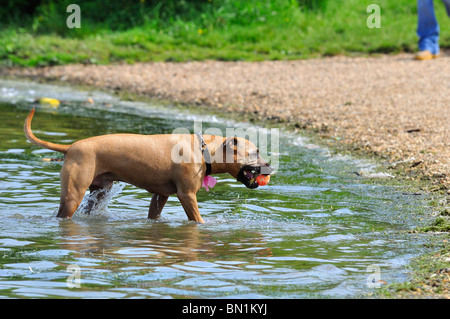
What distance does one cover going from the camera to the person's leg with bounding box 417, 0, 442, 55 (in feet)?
57.9

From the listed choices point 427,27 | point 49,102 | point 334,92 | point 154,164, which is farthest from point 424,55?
point 154,164

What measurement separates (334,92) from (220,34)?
6.36 metres

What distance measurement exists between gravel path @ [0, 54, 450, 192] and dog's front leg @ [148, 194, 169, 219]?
3.19 metres

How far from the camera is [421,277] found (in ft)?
17.0

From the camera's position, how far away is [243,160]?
706 cm

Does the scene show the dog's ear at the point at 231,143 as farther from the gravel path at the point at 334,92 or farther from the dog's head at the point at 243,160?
the gravel path at the point at 334,92

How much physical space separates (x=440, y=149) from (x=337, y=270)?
4669 millimetres

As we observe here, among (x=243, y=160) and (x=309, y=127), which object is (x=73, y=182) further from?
(x=309, y=127)

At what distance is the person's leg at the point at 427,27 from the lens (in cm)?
1766

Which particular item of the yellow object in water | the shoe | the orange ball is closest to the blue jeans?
the shoe

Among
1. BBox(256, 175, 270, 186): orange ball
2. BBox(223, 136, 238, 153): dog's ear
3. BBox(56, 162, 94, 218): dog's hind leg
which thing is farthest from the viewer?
BBox(256, 175, 270, 186): orange ball

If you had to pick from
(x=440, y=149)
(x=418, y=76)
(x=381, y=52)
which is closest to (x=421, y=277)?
(x=440, y=149)

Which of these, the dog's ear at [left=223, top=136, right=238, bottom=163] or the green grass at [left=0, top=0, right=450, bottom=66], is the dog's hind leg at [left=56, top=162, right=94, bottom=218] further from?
the green grass at [left=0, top=0, right=450, bottom=66]

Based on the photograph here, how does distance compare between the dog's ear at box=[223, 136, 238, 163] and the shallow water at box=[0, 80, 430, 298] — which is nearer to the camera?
the shallow water at box=[0, 80, 430, 298]
